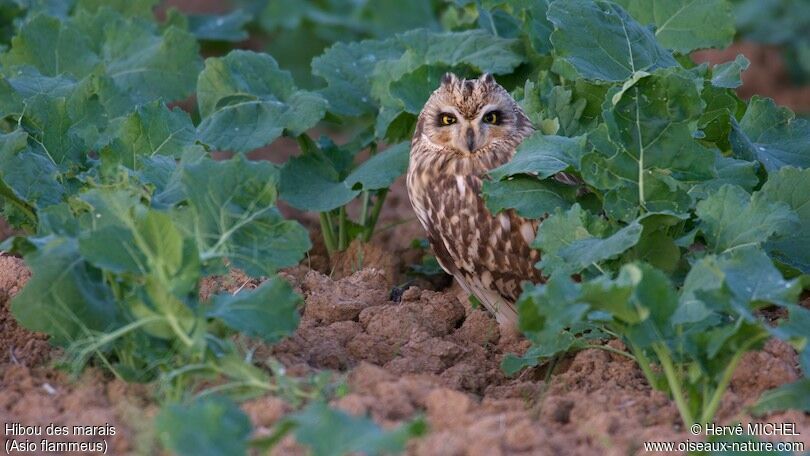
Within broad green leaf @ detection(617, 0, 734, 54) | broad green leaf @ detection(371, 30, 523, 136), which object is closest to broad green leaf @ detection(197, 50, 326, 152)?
broad green leaf @ detection(371, 30, 523, 136)

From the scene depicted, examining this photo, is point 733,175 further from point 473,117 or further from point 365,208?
point 365,208

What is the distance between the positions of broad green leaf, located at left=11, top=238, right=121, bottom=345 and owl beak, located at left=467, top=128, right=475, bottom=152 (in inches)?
68.8

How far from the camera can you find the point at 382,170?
583 cm

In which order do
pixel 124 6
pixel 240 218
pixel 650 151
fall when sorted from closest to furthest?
pixel 240 218 → pixel 650 151 → pixel 124 6

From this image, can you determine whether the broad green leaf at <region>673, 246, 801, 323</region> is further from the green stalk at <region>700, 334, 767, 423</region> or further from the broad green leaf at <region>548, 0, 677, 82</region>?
the broad green leaf at <region>548, 0, 677, 82</region>

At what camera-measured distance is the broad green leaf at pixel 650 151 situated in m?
4.49

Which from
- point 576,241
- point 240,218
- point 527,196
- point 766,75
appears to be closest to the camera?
point 240,218

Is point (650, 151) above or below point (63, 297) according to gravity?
above

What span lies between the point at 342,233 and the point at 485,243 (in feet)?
3.82

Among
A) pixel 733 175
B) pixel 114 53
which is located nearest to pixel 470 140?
pixel 733 175

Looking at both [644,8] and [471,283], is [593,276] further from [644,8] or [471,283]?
[644,8]

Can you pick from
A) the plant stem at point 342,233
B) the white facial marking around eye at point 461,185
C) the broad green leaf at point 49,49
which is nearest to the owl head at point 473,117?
the white facial marking around eye at point 461,185

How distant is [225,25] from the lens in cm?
825

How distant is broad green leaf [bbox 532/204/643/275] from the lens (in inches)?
168
